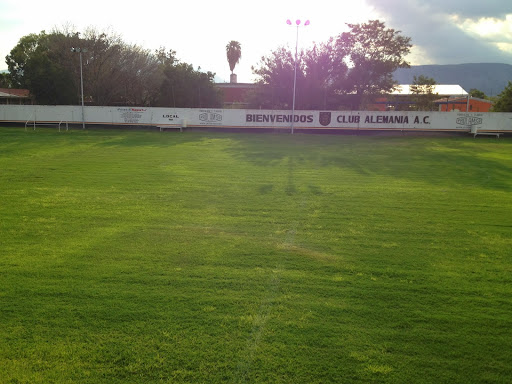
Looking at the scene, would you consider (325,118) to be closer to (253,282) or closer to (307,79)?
(307,79)

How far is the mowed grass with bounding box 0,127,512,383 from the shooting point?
3615 millimetres

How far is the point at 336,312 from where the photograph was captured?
448 centimetres

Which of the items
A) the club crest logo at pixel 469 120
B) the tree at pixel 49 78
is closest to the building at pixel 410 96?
the club crest logo at pixel 469 120

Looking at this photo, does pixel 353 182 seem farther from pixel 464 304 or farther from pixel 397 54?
pixel 397 54

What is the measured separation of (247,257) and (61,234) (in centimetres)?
353

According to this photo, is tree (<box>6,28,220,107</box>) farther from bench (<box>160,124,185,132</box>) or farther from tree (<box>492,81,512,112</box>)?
tree (<box>492,81,512,112</box>)

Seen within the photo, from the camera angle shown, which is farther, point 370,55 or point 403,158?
point 370,55

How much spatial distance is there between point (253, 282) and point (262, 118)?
2794 centimetres

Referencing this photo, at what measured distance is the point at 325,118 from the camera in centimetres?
3180

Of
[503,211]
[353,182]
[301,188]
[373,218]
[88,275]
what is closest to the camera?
[88,275]

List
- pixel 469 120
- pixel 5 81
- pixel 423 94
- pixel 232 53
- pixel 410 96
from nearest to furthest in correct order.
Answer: pixel 469 120 → pixel 423 94 → pixel 410 96 → pixel 5 81 → pixel 232 53

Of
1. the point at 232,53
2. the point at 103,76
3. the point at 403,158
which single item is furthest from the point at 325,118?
the point at 232,53

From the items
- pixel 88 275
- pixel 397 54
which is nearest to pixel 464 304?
pixel 88 275

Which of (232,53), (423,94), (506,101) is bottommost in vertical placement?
(506,101)
